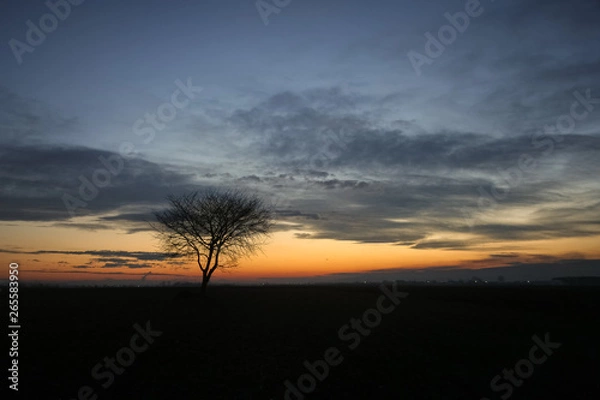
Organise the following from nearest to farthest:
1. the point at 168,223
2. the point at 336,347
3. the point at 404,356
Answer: the point at 404,356
the point at 336,347
the point at 168,223

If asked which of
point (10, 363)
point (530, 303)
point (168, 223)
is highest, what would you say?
point (168, 223)

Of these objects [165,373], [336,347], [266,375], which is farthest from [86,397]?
[336,347]

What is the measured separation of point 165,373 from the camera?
13.2 m

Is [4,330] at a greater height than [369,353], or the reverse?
[4,330]

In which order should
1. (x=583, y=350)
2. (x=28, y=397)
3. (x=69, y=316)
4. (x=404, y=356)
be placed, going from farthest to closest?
(x=69, y=316) → (x=583, y=350) → (x=404, y=356) → (x=28, y=397)

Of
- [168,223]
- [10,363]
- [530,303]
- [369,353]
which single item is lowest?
[530,303]

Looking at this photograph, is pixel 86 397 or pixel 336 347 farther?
pixel 336 347

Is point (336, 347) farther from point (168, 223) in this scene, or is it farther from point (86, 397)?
point (168, 223)

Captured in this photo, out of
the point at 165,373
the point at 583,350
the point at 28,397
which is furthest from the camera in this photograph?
the point at 583,350

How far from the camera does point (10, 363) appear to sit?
1349 centimetres

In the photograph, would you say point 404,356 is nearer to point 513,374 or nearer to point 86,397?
point 513,374

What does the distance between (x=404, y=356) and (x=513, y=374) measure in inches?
170

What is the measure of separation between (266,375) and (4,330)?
47.6 ft

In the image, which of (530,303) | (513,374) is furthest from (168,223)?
(530,303)
